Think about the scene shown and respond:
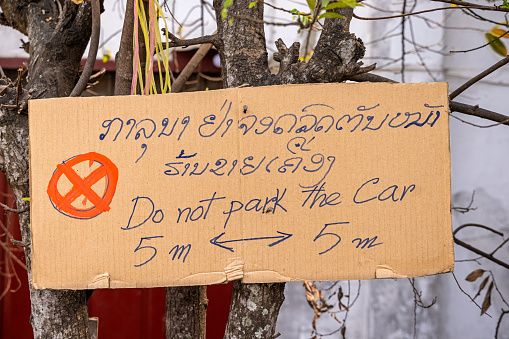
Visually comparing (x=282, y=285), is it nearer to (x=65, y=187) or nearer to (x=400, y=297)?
(x=65, y=187)

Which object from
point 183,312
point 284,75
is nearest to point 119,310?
point 183,312

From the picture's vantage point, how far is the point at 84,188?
3.33 feet

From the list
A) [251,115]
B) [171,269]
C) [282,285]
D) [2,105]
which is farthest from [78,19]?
[282,285]

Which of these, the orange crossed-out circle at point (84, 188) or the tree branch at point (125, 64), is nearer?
the orange crossed-out circle at point (84, 188)

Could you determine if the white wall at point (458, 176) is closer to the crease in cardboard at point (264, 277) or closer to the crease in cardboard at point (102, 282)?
the crease in cardboard at point (264, 277)

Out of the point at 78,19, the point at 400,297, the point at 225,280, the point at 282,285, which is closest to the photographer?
the point at 225,280

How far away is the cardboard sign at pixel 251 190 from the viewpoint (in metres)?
1.01

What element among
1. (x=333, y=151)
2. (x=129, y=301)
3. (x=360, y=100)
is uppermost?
(x=360, y=100)

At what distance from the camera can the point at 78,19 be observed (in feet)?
4.39

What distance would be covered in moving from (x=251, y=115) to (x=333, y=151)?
18cm

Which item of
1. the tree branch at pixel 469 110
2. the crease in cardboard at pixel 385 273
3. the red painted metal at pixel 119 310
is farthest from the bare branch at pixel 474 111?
Result: the red painted metal at pixel 119 310

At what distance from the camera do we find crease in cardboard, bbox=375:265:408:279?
101 cm

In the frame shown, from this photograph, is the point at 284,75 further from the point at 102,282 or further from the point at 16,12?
the point at 16,12

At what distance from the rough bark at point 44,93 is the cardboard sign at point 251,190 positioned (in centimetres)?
21
